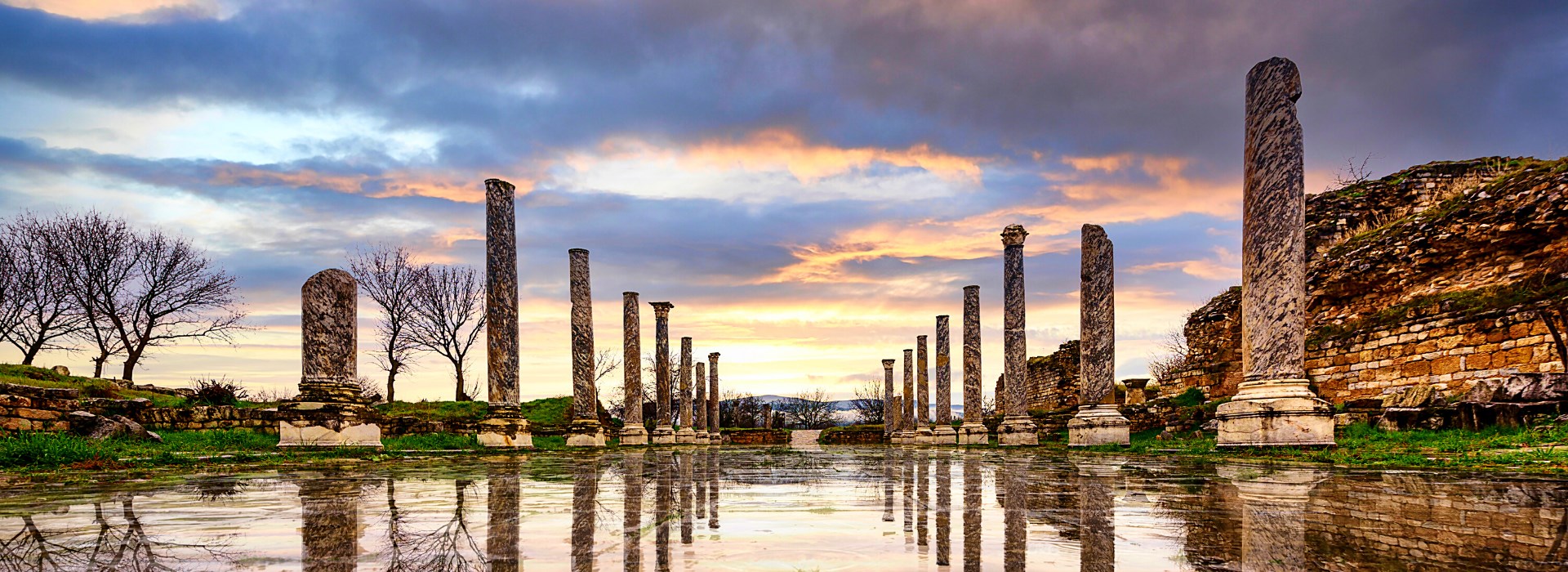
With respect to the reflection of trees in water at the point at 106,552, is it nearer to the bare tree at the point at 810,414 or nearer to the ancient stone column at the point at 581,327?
the ancient stone column at the point at 581,327

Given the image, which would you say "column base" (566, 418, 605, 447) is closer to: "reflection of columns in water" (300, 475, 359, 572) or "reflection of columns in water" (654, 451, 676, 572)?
"reflection of columns in water" (654, 451, 676, 572)

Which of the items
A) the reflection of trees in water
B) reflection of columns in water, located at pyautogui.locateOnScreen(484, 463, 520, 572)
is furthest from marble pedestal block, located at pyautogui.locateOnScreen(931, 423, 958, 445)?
the reflection of trees in water

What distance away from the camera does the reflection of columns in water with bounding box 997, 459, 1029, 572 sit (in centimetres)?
283

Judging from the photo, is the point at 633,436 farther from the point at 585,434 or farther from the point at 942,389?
the point at 942,389

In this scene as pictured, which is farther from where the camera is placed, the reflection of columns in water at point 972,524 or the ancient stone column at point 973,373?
the ancient stone column at point 973,373

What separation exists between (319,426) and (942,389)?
2157cm

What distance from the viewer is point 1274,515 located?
3.80 m

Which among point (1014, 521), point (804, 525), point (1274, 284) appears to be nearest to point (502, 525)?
point (804, 525)

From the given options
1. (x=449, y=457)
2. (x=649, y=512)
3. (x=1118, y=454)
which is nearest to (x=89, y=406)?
(x=449, y=457)

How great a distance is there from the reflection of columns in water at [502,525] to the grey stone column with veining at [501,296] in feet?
30.7

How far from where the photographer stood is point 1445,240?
16359 mm

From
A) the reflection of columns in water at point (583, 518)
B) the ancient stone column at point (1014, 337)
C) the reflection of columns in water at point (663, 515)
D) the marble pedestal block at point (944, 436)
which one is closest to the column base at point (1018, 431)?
the ancient stone column at point (1014, 337)

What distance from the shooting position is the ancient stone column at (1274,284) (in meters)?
9.64

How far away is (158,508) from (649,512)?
2.71 m
